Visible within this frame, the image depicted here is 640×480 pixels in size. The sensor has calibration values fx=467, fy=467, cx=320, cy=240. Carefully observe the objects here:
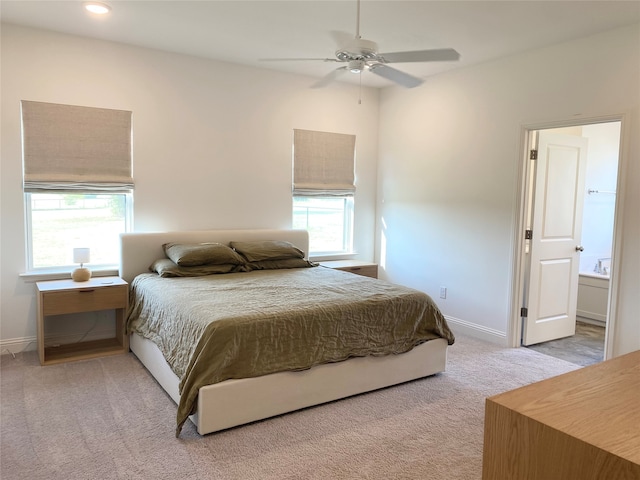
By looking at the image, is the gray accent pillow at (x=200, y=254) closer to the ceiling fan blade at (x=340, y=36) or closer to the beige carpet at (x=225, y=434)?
the beige carpet at (x=225, y=434)

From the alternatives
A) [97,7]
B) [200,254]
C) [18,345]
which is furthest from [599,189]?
[18,345]

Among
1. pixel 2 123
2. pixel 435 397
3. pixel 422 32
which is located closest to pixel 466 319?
pixel 435 397

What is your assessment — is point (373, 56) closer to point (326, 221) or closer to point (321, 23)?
point (321, 23)

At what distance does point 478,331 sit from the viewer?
468cm

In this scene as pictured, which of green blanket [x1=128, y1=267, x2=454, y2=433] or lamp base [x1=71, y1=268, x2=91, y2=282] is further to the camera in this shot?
lamp base [x1=71, y1=268, x2=91, y2=282]

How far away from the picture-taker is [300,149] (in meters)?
5.21

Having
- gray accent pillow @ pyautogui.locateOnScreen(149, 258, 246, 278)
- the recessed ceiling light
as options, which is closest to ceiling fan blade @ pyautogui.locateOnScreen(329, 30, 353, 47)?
the recessed ceiling light

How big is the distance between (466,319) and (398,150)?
6.84 feet

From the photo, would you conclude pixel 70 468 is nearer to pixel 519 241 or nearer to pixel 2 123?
pixel 2 123

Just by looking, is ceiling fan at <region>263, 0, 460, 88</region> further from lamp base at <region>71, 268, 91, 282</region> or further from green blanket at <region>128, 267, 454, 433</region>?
lamp base at <region>71, 268, 91, 282</region>

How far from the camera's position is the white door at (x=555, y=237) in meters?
4.35

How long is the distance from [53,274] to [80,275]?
0.30 meters

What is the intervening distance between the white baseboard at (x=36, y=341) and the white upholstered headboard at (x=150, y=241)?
572 mm

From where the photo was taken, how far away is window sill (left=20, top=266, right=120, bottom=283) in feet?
12.8
